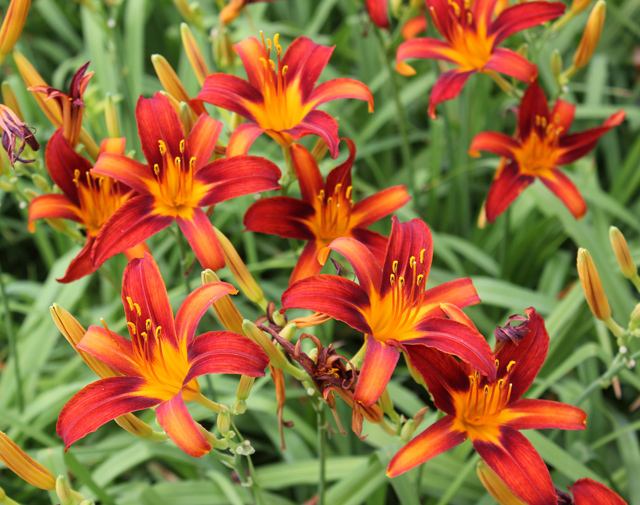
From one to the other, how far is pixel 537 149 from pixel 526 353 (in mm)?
888

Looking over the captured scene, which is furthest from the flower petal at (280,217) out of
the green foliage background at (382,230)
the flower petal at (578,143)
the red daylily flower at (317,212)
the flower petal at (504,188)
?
the flower petal at (578,143)

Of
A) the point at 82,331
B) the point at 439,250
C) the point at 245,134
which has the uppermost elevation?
the point at 245,134

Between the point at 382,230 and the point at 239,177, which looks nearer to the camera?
the point at 239,177

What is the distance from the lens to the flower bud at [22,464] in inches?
62.1

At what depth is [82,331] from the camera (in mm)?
1639

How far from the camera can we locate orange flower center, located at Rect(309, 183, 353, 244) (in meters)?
1.98

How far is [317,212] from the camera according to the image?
199 centimetres

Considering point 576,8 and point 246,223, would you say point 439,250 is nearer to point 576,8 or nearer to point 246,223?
point 576,8

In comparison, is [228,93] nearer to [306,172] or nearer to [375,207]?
[306,172]

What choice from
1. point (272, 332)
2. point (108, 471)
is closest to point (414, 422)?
point (272, 332)

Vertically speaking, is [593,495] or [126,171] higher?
[126,171]

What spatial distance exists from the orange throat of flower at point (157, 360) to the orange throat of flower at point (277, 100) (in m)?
0.57

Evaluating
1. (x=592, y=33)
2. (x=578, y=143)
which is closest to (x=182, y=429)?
(x=578, y=143)

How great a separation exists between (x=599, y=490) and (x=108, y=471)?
1.27m
